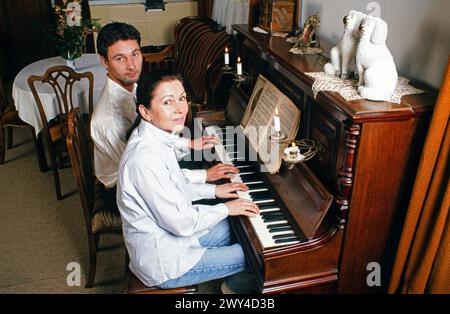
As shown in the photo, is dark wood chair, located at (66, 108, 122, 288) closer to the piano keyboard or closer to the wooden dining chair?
the piano keyboard

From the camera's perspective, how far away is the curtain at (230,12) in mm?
3352

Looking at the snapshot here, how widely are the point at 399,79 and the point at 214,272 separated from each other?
1045 mm

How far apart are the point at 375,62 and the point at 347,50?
0.59 ft

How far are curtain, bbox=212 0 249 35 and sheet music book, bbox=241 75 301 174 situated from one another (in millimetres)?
1439

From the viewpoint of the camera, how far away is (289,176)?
1.72m

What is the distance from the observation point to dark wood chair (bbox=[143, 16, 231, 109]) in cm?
290

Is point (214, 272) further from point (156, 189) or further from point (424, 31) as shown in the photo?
point (424, 31)

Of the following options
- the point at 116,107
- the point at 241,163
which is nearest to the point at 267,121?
the point at 241,163

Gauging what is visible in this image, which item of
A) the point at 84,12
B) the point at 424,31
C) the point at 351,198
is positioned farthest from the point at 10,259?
the point at 84,12

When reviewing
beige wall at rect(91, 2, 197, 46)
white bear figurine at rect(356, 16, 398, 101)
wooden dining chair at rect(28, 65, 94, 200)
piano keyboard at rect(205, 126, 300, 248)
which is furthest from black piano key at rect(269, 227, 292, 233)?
beige wall at rect(91, 2, 197, 46)

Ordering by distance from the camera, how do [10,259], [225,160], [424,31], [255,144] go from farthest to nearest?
[10,259] < [225,160] < [255,144] < [424,31]

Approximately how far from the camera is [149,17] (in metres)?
5.05

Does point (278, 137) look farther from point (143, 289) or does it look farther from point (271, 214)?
point (143, 289)

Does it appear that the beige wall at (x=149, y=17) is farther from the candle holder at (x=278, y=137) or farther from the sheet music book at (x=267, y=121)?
the candle holder at (x=278, y=137)
